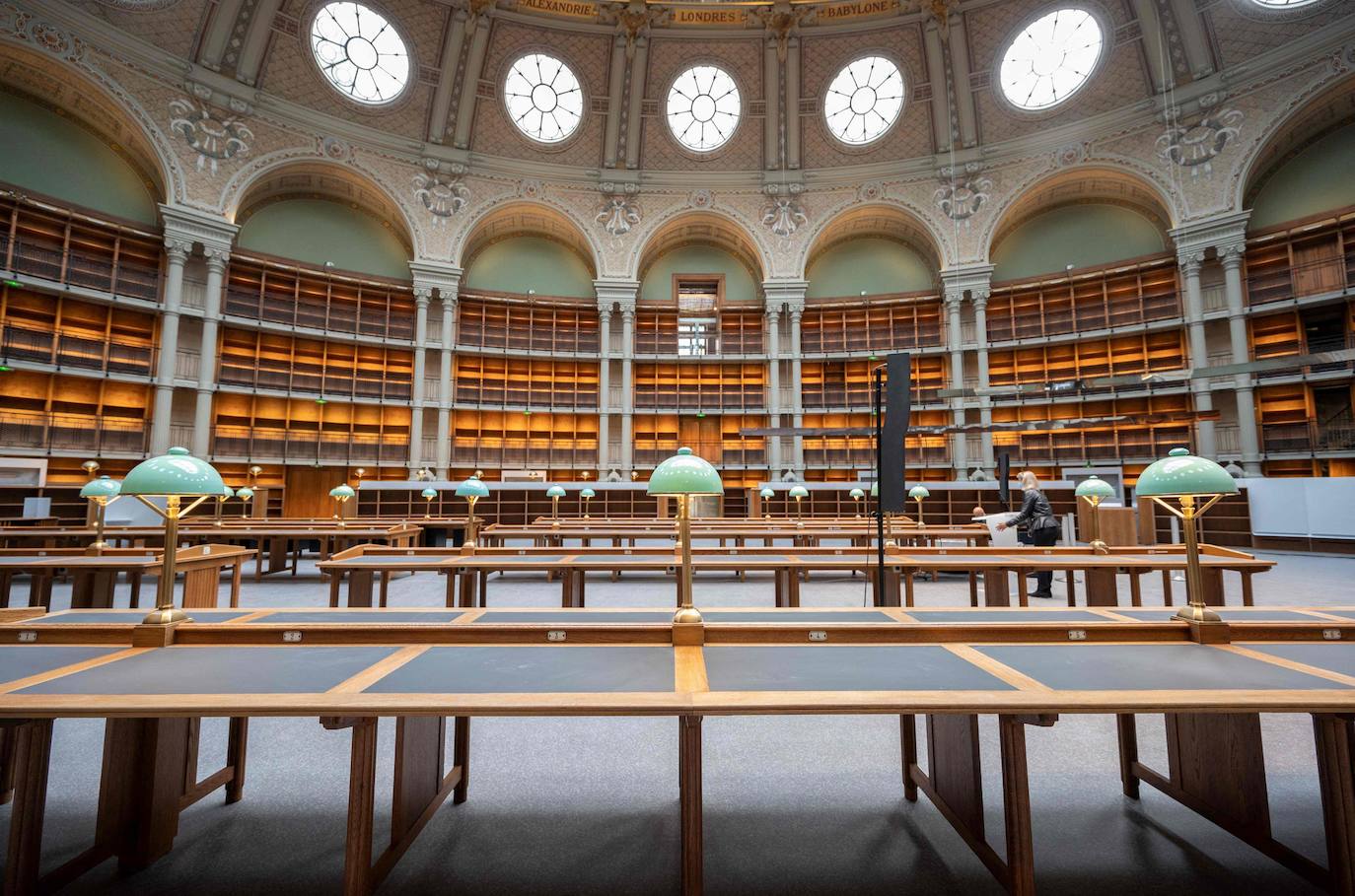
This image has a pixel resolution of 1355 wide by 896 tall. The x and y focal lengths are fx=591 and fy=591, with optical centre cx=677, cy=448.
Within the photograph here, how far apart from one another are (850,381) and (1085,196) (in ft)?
27.9

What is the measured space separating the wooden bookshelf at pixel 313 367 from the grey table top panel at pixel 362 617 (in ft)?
52.7

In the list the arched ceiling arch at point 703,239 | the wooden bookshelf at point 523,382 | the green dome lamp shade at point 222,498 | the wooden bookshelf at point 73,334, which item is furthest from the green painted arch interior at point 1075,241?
the wooden bookshelf at point 73,334

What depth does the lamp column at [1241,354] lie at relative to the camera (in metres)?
14.1

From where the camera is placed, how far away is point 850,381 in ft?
62.7

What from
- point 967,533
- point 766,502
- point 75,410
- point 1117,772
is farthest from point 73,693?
point 75,410

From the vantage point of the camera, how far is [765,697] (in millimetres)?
1639

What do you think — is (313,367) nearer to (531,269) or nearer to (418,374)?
(418,374)

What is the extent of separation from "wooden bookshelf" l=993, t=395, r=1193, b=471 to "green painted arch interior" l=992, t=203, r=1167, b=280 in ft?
13.7

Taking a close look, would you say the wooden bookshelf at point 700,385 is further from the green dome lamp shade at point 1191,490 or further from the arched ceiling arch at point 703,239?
the green dome lamp shade at point 1191,490

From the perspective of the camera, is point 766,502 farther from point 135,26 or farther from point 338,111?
point 135,26

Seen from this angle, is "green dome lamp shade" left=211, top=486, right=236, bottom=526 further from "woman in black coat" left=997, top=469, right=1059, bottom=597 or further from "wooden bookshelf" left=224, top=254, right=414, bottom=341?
"woman in black coat" left=997, top=469, right=1059, bottom=597

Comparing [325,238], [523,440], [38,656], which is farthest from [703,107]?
[38,656]

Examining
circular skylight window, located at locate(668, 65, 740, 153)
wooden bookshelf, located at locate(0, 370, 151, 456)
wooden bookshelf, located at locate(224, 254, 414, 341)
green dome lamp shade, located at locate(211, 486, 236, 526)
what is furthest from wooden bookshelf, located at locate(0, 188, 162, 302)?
circular skylight window, located at locate(668, 65, 740, 153)

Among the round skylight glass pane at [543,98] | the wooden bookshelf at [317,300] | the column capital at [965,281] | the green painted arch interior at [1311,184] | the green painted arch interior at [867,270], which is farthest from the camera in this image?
the green painted arch interior at [867,270]
